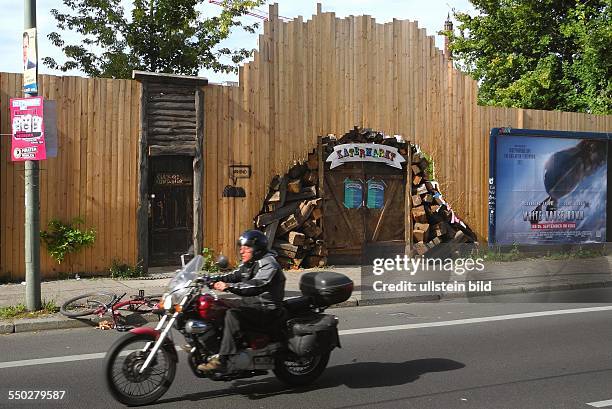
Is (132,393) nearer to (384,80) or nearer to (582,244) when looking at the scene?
(384,80)

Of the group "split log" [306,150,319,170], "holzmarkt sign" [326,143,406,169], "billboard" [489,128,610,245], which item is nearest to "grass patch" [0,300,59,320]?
"split log" [306,150,319,170]

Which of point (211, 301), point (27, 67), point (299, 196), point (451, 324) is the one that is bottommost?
point (451, 324)

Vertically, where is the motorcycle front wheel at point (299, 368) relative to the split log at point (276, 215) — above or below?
below

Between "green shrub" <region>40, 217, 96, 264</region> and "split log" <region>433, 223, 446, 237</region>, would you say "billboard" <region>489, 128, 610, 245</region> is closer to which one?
"split log" <region>433, 223, 446, 237</region>

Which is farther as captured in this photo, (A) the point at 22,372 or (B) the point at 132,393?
(A) the point at 22,372

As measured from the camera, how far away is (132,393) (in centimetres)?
572

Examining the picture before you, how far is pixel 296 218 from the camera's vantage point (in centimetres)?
1420

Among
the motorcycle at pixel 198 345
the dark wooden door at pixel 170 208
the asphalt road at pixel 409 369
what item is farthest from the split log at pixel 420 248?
the motorcycle at pixel 198 345

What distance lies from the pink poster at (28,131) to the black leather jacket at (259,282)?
180 inches

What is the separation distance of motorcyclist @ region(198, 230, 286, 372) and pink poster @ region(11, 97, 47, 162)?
454 centimetres

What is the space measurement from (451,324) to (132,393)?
526 centimetres

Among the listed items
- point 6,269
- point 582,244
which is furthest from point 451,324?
point 582,244

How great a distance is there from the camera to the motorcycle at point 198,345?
5688 millimetres

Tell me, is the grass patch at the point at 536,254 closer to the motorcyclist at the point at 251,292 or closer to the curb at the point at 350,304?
the curb at the point at 350,304
